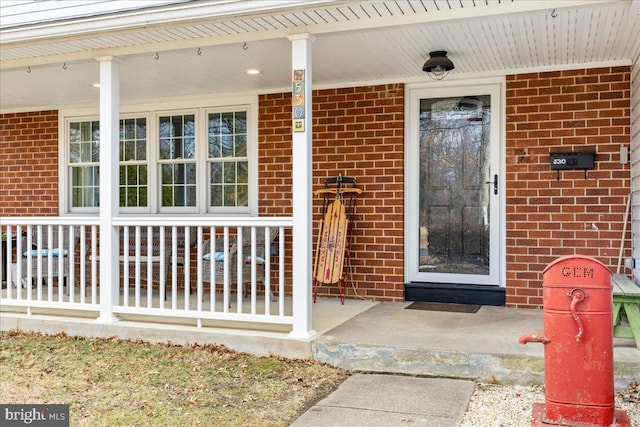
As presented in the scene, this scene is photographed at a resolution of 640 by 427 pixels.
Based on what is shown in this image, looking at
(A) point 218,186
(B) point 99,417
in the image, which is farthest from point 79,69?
(B) point 99,417

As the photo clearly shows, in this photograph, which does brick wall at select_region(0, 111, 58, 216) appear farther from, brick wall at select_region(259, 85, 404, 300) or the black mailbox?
the black mailbox

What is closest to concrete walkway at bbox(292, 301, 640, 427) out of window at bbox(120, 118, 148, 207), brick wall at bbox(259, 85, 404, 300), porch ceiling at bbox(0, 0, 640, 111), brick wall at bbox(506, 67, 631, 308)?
brick wall at bbox(506, 67, 631, 308)

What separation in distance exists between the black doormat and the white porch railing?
4.15ft

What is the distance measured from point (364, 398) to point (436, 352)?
0.72 m

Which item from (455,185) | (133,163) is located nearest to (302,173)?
(455,185)

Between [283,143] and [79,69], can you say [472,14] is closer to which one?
[283,143]

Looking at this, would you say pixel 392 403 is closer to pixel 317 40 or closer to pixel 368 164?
pixel 317 40

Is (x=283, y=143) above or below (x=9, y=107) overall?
below

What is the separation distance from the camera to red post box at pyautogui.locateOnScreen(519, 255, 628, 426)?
9.91 feet

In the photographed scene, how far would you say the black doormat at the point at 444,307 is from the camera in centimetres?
573

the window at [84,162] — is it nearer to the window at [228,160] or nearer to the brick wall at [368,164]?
the window at [228,160]

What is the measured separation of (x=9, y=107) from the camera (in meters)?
8.08

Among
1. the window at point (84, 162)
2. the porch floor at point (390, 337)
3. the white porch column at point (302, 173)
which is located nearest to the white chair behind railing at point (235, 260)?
the porch floor at point (390, 337)

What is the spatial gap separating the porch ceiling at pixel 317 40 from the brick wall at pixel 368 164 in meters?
0.21
